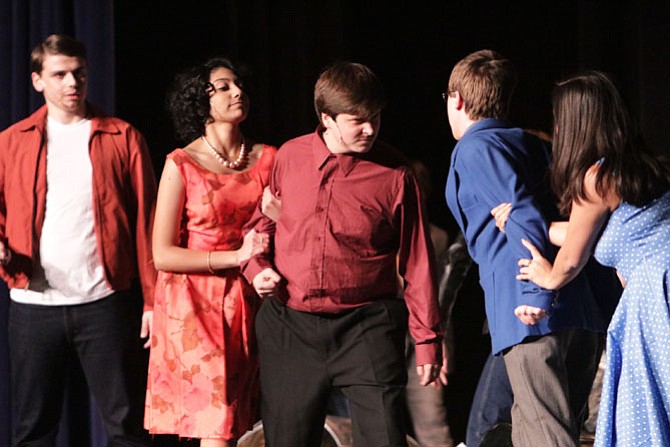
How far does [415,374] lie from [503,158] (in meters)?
1.77

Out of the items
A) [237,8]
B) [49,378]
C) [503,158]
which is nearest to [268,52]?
[237,8]

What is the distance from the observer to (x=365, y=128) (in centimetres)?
346

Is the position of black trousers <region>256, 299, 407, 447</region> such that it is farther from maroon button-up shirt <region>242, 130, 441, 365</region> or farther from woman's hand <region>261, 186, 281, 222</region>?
woman's hand <region>261, 186, 281, 222</region>

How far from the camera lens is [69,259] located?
4.11m

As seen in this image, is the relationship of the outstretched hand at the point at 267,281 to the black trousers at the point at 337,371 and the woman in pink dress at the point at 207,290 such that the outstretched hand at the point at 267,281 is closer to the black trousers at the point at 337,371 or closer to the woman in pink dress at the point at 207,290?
the black trousers at the point at 337,371

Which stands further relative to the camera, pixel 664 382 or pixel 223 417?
pixel 223 417

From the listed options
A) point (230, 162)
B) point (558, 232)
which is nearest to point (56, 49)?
point (230, 162)

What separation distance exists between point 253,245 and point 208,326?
0.40m

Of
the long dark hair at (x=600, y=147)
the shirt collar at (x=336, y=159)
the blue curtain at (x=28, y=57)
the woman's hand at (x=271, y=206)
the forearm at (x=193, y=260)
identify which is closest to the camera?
the long dark hair at (x=600, y=147)

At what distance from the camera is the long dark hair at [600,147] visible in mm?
3164

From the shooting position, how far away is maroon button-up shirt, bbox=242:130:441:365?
3469 mm

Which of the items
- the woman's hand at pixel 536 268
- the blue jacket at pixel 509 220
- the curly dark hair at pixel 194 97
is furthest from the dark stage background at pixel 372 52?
the woman's hand at pixel 536 268

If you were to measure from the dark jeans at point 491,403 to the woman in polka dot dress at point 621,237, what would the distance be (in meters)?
1.27

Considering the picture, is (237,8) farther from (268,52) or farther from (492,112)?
(492,112)
